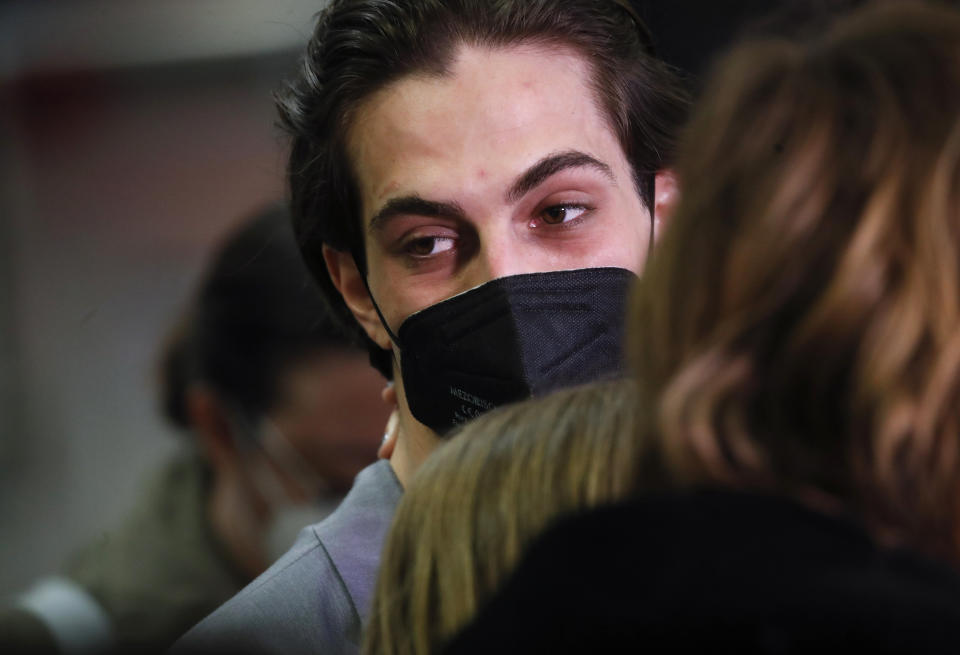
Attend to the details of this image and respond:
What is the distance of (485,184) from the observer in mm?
2389

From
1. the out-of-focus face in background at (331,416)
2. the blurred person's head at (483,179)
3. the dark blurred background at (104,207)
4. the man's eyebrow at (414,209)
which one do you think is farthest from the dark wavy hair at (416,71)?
the dark blurred background at (104,207)

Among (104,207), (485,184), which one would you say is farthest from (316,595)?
(104,207)

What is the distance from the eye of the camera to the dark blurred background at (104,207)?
3922 mm

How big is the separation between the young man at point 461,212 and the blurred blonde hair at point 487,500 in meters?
0.68

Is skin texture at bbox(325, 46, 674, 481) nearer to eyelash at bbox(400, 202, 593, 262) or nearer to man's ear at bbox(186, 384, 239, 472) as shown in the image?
eyelash at bbox(400, 202, 593, 262)

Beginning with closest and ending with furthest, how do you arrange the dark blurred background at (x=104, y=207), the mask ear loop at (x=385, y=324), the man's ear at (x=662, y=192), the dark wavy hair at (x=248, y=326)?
the mask ear loop at (x=385, y=324)
the man's ear at (x=662, y=192)
the dark wavy hair at (x=248, y=326)
the dark blurred background at (x=104, y=207)

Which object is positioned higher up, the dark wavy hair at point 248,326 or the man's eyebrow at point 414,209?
the man's eyebrow at point 414,209

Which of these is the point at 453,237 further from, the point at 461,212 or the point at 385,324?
the point at 385,324

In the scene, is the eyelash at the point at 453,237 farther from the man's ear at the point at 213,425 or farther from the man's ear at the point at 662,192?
the man's ear at the point at 213,425

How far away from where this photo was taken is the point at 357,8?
8.82ft

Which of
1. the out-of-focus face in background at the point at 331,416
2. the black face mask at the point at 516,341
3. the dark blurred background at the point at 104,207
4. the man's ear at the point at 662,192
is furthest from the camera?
the dark blurred background at the point at 104,207

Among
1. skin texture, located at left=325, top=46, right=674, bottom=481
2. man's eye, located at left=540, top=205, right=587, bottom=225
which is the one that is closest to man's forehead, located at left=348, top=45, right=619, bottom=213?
skin texture, located at left=325, top=46, right=674, bottom=481

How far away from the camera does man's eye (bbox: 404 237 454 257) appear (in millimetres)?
2465

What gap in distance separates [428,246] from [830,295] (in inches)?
53.9
